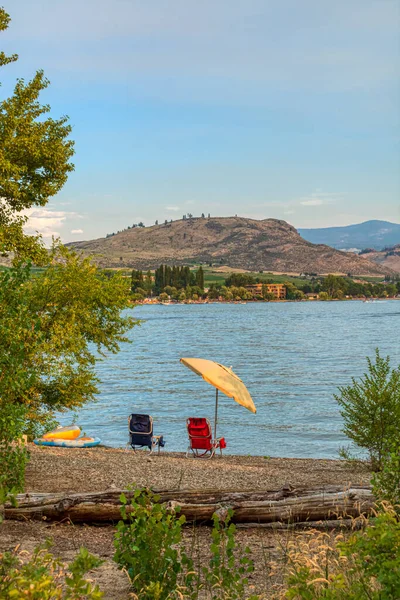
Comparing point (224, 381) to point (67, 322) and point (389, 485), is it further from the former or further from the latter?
point (389, 485)

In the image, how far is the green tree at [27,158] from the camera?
13656 millimetres

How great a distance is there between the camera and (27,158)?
1415 centimetres

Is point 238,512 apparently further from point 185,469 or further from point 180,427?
point 180,427

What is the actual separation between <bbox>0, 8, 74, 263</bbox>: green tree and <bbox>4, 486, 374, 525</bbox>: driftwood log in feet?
22.0

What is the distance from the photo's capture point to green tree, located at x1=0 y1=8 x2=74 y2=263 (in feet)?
44.8

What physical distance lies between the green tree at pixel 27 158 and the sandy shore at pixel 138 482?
4744mm

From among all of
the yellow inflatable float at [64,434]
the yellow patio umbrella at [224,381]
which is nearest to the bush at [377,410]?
the yellow patio umbrella at [224,381]

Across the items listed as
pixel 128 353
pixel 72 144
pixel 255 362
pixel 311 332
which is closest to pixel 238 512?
pixel 72 144

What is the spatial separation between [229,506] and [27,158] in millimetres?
9291

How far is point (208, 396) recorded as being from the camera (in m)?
36.9

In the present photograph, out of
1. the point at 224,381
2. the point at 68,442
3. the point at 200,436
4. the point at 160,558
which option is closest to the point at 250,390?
the point at 200,436

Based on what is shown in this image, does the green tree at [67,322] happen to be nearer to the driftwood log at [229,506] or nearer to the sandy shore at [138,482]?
the sandy shore at [138,482]

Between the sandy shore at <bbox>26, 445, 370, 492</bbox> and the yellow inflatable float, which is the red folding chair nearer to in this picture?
the sandy shore at <bbox>26, 445, 370, 492</bbox>

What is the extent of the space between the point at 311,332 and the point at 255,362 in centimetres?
4195
